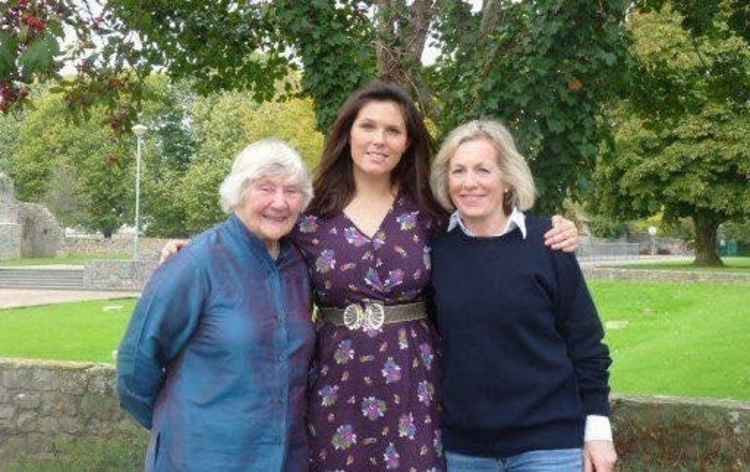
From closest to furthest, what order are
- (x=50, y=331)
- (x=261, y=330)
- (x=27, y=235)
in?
1. (x=261, y=330)
2. (x=50, y=331)
3. (x=27, y=235)

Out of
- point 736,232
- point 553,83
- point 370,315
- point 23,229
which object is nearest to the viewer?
point 370,315

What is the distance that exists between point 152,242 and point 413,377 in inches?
2134

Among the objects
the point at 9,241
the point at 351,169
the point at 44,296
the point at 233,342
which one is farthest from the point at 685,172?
the point at 233,342

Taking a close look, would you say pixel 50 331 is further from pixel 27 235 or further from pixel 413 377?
pixel 27 235

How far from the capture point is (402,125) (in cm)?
343

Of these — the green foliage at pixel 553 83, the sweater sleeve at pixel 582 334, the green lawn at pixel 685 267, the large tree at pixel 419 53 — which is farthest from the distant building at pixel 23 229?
the sweater sleeve at pixel 582 334

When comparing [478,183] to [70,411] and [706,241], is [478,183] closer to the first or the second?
[70,411]

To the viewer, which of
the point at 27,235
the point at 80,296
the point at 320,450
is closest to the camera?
the point at 320,450

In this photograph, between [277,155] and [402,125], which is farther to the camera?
[402,125]

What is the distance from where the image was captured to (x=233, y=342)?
117 inches

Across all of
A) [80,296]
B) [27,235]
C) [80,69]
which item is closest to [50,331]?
[80,296]

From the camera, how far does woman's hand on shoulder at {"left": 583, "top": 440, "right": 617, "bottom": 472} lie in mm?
3098

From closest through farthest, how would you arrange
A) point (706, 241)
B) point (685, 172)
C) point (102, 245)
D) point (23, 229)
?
point (685, 172)
point (706, 241)
point (23, 229)
point (102, 245)

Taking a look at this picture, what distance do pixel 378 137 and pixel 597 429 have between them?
1.27 meters
